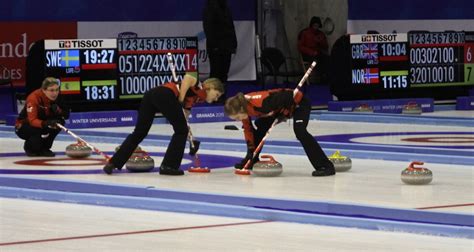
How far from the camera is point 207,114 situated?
933 inches

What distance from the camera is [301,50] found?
2994 centimetres

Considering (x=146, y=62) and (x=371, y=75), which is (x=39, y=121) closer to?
(x=146, y=62)

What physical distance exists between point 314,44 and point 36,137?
14.0 metres

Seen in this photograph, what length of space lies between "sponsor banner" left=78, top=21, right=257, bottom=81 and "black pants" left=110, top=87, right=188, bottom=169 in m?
13.6

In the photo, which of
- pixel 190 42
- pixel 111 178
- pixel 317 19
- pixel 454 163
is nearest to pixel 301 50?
pixel 317 19

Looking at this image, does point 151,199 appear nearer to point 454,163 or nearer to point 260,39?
point 454,163

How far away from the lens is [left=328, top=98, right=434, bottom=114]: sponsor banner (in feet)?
82.5

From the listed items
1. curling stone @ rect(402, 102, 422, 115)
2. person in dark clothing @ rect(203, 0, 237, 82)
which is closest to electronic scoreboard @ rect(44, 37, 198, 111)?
person in dark clothing @ rect(203, 0, 237, 82)

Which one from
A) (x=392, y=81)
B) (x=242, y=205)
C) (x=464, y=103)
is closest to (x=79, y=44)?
(x=392, y=81)

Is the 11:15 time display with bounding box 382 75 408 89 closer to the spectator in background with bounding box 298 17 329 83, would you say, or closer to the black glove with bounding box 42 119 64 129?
the spectator in background with bounding box 298 17 329 83

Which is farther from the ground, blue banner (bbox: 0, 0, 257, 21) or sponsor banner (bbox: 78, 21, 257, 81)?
blue banner (bbox: 0, 0, 257, 21)

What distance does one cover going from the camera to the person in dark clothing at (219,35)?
25.5 metres

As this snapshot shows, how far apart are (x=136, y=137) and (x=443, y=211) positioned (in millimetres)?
4494

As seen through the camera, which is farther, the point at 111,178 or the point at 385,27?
the point at 385,27
